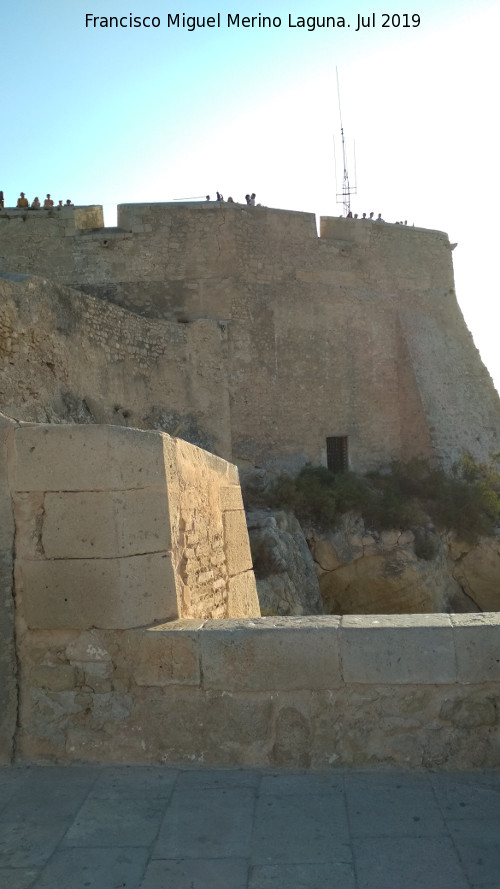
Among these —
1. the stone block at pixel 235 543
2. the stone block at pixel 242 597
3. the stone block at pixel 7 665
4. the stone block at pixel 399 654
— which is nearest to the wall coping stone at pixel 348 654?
the stone block at pixel 399 654

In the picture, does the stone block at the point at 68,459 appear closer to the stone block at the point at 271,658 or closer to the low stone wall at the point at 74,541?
the low stone wall at the point at 74,541

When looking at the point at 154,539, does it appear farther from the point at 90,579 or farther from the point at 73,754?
the point at 73,754

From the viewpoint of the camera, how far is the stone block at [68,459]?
3.42 meters

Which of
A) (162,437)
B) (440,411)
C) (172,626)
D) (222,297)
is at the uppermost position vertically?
(222,297)

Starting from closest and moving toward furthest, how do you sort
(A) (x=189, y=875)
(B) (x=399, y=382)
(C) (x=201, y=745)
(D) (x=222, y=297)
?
1. (A) (x=189, y=875)
2. (C) (x=201, y=745)
3. (D) (x=222, y=297)
4. (B) (x=399, y=382)

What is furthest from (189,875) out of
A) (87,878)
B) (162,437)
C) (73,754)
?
(162,437)

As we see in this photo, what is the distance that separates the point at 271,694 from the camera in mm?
3180

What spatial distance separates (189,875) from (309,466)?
580 inches

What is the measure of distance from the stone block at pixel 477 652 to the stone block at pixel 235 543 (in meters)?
2.20

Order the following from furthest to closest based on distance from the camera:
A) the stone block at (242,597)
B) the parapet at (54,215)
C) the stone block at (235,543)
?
the parapet at (54,215)
the stone block at (235,543)
the stone block at (242,597)

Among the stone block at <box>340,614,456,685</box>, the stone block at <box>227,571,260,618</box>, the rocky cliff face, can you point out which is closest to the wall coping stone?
the stone block at <box>340,614,456,685</box>

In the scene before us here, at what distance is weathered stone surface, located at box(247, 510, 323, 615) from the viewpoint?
39.6 ft

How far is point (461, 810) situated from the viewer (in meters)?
2.73

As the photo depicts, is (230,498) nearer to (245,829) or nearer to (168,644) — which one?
(168,644)
